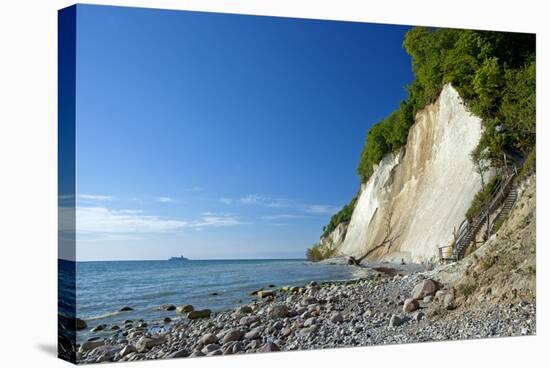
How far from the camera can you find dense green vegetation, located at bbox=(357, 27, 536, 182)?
1149 centimetres

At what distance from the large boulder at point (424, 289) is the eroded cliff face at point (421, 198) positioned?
0.48 meters

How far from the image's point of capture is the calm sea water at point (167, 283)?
883 centimetres

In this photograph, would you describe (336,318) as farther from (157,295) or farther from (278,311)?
(157,295)

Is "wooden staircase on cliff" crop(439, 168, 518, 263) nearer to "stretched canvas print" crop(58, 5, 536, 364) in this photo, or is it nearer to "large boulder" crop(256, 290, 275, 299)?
"stretched canvas print" crop(58, 5, 536, 364)

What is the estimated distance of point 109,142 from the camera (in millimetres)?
9039

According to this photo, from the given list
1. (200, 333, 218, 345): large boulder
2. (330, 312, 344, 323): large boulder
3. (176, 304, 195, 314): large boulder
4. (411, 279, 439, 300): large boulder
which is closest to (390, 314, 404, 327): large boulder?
(411, 279, 439, 300): large boulder

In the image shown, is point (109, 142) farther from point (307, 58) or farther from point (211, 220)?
point (307, 58)

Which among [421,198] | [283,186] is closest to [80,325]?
[283,186]

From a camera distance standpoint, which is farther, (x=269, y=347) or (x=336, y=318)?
(x=336, y=318)

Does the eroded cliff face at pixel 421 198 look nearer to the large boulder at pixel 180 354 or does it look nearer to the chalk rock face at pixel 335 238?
the chalk rock face at pixel 335 238

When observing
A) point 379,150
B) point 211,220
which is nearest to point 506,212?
point 379,150

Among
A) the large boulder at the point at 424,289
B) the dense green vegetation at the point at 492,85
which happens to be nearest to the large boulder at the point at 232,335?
the large boulder at the point at 424,289

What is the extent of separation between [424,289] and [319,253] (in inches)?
66.5

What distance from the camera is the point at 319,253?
10.7 meters
